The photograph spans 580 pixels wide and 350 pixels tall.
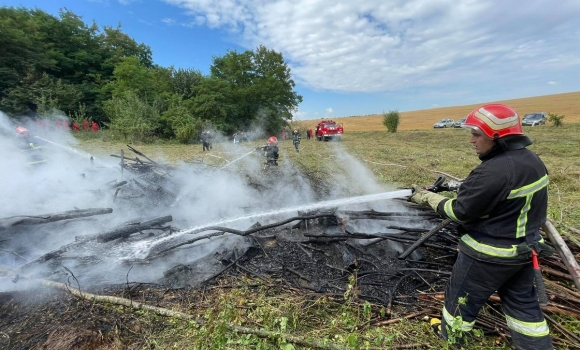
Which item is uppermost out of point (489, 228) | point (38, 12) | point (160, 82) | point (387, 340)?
point (38, 12)

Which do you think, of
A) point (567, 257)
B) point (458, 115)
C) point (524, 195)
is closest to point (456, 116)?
point (458, 115)

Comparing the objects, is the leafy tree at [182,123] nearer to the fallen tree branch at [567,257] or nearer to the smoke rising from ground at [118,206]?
the smoke rising from ground at [118,206]

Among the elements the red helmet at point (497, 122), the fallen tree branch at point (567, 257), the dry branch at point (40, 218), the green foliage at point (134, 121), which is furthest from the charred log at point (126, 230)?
the green foliage at point (134, 121)

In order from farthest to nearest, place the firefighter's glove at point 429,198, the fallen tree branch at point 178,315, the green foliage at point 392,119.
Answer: the green foliage at point 392,119 < the firefighter's glove at point 429,198 < the fallen tree branch at point 178,315

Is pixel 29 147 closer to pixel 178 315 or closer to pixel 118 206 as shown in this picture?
pixel 118 206

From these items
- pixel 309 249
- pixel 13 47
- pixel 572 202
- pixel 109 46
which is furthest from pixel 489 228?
pixel 109 46

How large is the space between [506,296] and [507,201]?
85 centimetres

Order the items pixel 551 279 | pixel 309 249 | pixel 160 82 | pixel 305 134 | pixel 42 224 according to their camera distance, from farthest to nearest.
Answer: pixel 305 134 → pixel 160 82 → pixel 42 224 → pixel 309 249 → pixel 551 279

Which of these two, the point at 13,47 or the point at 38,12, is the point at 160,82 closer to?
the point at 13,47

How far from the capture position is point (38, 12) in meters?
37.5

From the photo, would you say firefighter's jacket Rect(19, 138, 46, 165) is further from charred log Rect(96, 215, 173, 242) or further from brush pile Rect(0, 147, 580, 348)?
charred log Rect(96, 215, 173, 242)

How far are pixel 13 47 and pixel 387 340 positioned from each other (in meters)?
42.2

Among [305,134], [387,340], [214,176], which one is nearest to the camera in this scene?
[387,340]

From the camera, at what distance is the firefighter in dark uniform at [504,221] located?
6.53ft
